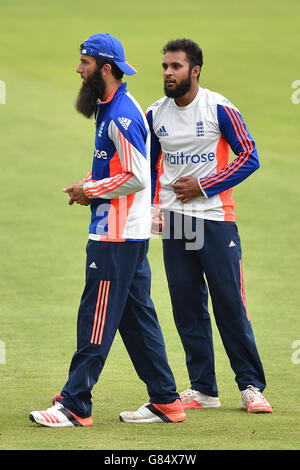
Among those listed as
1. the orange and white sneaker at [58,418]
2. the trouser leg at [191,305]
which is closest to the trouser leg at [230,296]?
the trouser leg at [191,305]

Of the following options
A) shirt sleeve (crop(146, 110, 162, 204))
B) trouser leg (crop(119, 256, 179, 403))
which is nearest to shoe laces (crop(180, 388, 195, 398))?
trouser leg (crop(119, 256, 179, 403))

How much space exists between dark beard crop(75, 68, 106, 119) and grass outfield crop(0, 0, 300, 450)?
1705mm

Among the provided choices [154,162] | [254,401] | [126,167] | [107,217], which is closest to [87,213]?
[154,162]

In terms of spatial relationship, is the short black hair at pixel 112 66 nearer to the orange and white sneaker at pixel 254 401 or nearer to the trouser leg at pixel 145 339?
the trouser leg at pixel 145 339

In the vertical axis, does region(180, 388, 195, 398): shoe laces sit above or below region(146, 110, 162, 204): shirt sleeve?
below

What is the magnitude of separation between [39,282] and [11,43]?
57.7 ft

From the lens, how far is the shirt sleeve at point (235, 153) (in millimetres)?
5887

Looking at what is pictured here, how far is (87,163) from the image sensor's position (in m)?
16.5

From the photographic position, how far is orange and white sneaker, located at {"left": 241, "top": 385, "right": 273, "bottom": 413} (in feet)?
19.2

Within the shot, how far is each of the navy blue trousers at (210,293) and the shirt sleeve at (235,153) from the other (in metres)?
0.22

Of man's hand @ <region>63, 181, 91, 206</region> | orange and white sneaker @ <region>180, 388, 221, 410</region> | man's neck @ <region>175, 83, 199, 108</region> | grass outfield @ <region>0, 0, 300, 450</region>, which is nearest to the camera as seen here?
man's hand @ <region>63, 181, 91, 206</region>

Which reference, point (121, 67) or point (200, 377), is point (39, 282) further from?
point (121, 67)

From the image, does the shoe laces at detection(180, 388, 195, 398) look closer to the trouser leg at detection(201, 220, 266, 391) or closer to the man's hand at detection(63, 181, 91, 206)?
the trouser leg at detection(201, 220, 266, 391)

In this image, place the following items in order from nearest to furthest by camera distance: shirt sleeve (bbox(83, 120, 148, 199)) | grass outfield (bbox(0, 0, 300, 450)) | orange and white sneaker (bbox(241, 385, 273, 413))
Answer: shirt sleeve (bbox(83, 120, 148, 199)) → grass outfield (bbox(0, 0, 300, 450)) → orange and white sneaker (bbox(241, 385, 273, 413))
